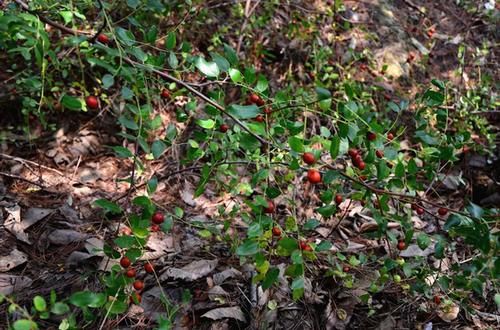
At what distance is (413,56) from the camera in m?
4.17

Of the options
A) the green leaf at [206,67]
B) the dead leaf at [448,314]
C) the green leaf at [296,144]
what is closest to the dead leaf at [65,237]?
the green leaf at [206,67]

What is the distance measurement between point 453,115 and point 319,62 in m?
1.14

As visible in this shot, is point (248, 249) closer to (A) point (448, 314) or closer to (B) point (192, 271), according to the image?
(B) point (192, 271)

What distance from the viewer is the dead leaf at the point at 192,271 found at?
2.23 m

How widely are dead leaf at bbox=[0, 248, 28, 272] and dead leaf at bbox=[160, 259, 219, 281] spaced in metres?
0.69

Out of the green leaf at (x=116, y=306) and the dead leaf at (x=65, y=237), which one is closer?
the green leaf at (x=116, y=306)

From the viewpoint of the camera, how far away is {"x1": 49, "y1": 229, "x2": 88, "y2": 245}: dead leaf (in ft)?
7.82

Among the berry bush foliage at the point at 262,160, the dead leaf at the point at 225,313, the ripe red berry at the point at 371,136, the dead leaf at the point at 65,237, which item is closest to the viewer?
the berry bush foliage at the point at 262,160

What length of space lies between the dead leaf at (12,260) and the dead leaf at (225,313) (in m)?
0.95

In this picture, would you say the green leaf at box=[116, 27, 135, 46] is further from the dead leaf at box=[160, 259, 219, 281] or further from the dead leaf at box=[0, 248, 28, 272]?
the dead leaf at box=[0, 248, 28, 272]

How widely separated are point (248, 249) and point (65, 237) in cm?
126

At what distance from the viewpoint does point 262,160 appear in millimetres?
1984

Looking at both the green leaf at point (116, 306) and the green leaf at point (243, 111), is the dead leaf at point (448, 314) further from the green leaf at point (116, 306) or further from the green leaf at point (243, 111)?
the green leaf at point (116, 306)

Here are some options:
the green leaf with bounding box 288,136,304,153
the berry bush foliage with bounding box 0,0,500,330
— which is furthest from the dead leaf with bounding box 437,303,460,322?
the green leaf with bounding box 288,136,304,153
